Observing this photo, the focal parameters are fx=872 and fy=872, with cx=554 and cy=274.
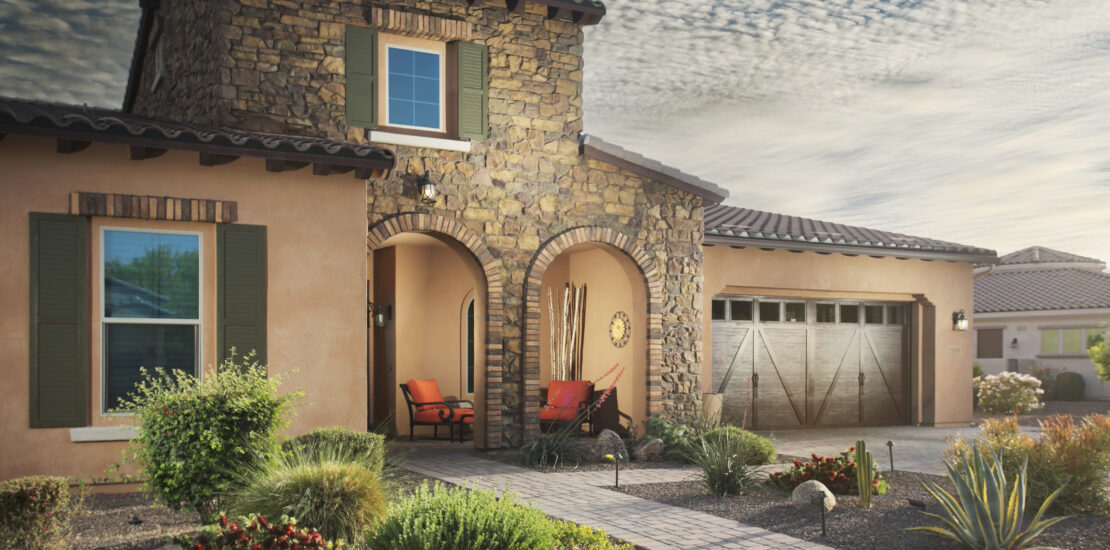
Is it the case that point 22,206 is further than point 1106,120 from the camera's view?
No

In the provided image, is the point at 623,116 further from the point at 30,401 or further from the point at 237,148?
the point at 30,401

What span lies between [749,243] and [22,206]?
32.7 ft

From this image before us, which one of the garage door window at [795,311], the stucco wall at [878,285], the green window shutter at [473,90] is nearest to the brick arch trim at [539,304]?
the stucco wall at [878,285]

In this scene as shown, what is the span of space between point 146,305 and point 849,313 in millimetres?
11979

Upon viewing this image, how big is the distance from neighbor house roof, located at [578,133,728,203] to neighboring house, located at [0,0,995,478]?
41 mm

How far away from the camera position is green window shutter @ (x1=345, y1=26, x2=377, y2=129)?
433 inches

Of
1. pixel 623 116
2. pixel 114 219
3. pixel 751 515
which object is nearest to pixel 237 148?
pixel 114 219

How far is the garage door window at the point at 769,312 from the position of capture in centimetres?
1497

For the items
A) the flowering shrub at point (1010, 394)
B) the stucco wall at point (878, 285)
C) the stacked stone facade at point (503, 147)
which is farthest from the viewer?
the flowering shrub at point (1010, 394)

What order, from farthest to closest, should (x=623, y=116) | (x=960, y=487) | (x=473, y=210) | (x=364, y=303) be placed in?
(x=623, y=116) → (x=473, y=210) → (x=364, y=303) → (x=960, y=487)

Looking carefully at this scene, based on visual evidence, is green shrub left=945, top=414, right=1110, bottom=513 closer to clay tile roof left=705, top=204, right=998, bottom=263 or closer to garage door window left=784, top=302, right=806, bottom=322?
clay tile roof left=705, top=204, right=998, bottom=263

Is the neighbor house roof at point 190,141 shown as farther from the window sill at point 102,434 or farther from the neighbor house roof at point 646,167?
the neighbor house roof at point 646,167

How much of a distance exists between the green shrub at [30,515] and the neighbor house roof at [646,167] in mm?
8035

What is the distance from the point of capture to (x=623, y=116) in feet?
66.5
